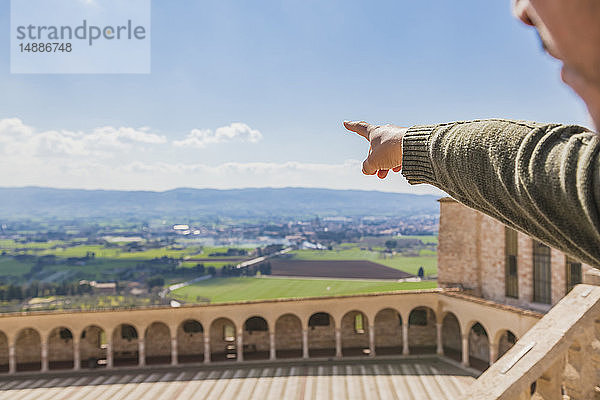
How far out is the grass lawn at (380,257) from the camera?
74.0m

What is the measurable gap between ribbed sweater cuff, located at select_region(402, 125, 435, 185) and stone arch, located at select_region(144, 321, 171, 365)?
904 inches

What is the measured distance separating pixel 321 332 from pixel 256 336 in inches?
128

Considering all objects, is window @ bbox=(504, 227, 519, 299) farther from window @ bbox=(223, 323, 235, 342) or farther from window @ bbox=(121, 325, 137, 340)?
window @ bbox=(121, 325, 137, 340)

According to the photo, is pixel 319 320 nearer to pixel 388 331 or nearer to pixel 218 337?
pixel 388 331

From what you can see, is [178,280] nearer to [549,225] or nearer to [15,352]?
[15,352]

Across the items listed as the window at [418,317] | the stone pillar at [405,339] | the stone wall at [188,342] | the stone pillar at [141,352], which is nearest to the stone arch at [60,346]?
the stone pillar at [141,352]

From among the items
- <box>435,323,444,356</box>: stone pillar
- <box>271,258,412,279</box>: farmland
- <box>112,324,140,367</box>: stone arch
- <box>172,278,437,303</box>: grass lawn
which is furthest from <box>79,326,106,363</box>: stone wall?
<box>271,258,412,279</box>: farmland

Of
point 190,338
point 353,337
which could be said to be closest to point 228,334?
point 190,338

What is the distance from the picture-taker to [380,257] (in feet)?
294

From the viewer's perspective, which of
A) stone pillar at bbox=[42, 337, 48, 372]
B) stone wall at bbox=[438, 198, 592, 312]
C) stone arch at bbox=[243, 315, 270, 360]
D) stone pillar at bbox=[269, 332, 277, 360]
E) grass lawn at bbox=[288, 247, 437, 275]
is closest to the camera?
stone wall at bbox=[438, 198, 592, 312]

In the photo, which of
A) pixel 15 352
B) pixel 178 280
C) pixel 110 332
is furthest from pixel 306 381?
pixel 178 280

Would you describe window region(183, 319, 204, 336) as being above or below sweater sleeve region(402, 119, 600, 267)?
below

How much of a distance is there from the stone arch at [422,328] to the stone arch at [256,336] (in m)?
7.20

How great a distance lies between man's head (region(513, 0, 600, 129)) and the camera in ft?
2.06
